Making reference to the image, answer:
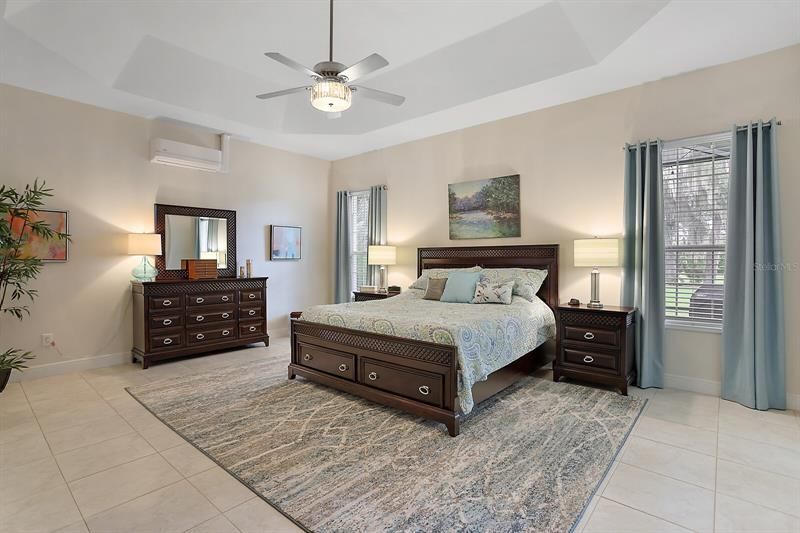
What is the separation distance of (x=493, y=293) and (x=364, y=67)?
2.52 metres

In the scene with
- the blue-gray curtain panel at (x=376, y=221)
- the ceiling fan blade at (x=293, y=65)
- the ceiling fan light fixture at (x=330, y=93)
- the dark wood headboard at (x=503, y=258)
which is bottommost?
the dark wood headboard at (x=503, y=258)

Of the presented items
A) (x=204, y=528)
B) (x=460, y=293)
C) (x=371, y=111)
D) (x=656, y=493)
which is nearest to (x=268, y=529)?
(x=204, y=528)

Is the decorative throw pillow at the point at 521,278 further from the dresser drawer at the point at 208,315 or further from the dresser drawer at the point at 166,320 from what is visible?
the dresser drawer at the point at 166,320

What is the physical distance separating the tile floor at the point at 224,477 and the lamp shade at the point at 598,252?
4.32 feet

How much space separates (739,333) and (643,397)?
97cm

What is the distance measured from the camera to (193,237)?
214 inches

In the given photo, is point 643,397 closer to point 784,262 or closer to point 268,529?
point 784,262

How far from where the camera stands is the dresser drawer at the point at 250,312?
17.9 ft

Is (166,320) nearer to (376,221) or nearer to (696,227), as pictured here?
(376,221)

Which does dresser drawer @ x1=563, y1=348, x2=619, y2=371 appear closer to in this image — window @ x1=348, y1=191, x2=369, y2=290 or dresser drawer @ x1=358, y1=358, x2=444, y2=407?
dresser drawer @ x1=358, y1=358, x2=444, y2=407

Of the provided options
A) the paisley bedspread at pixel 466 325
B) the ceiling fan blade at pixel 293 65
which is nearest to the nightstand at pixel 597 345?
the paisley bedspread at pixel 466 325

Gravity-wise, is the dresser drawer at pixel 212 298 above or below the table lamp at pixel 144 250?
below

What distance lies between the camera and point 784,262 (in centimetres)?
334

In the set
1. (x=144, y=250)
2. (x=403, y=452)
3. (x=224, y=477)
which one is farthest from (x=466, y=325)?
(x=144, y=250)
